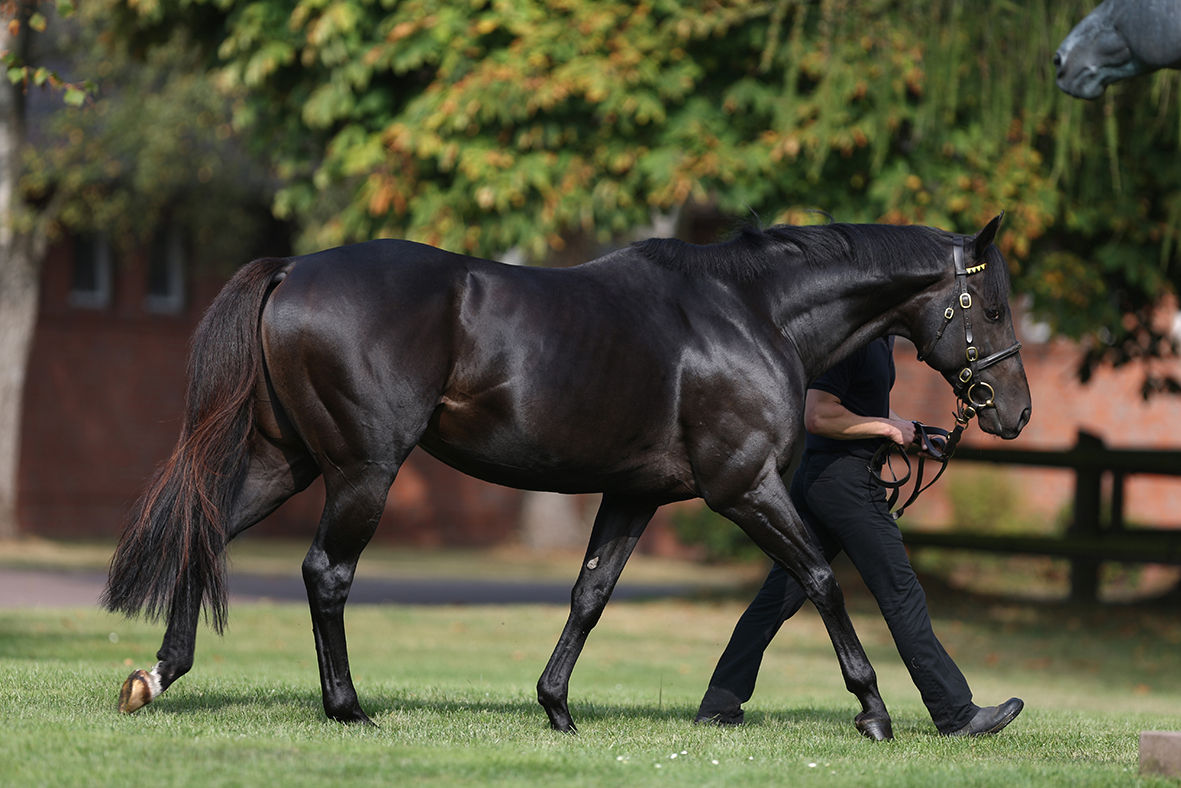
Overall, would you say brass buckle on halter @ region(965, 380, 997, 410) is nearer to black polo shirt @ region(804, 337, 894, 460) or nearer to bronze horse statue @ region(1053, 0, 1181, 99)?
black polo shirt @ region(804, 337, 894, 460)

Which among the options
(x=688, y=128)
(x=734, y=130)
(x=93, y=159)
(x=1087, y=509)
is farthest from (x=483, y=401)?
(x=93, y=159)

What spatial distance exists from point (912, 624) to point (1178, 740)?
4.58 ft

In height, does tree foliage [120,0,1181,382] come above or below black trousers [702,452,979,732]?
above

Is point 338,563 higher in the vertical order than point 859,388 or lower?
lower

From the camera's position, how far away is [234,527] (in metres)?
5.55

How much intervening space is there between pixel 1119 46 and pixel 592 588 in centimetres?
294

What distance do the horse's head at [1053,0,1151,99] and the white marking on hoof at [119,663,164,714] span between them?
4222 mm

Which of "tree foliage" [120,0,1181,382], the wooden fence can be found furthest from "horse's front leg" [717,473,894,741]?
the wooden fence

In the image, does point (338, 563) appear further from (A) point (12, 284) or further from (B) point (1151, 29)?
(A) point (12, 284)

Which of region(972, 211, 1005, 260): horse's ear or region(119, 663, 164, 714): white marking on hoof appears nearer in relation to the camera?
region(119, 663, 164, 714): white marking on hoof

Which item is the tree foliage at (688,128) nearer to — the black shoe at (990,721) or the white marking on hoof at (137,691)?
the black shoe at (990,721)

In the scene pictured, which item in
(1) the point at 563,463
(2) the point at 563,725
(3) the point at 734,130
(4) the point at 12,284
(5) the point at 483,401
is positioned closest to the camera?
(5) the point at 483,401

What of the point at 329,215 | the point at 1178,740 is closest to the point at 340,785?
the point at 1178,740

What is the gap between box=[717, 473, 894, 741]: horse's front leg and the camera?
5.44 meters
